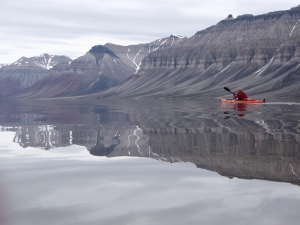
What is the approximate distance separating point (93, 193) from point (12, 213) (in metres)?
2.38

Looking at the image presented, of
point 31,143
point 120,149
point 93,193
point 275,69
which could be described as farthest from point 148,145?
point 275,69

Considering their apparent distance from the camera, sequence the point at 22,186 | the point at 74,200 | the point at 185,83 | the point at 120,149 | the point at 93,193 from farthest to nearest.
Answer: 1. the point at 185,83
2. the point at 120,149
3. the point at 22,186
4. the point at 93,193
5. the point at 74,200

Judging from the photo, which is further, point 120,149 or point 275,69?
point 275,69

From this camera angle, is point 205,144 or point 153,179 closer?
point 153,179

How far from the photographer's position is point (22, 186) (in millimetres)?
13727

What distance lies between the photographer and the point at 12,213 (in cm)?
1092

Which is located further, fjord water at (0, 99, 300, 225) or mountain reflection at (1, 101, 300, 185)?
mountain reflection at (1, 101, 300, 185)

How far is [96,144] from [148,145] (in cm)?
236

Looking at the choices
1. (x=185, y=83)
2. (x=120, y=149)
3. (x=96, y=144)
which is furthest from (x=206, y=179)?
(x=185, y=83)

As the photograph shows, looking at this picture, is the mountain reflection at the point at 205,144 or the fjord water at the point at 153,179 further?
the mountain reflection at the point at 205,144

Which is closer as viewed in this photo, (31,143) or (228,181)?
(228,181)

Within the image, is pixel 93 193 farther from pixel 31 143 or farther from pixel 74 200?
pixel 31 143

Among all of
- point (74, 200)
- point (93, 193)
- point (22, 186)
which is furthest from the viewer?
point (22, 186)

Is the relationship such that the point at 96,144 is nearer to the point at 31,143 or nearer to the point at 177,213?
the point at 31,143
